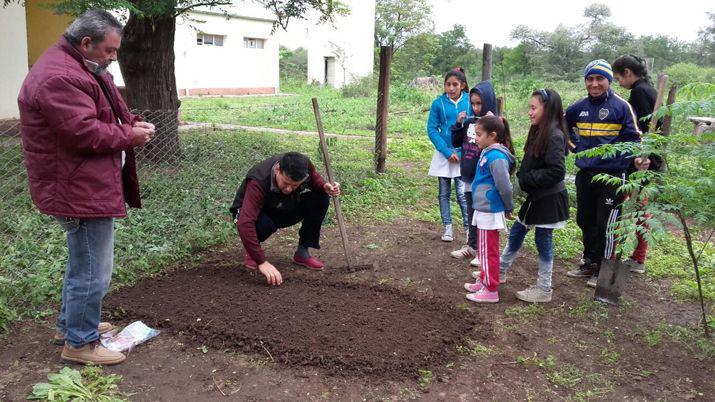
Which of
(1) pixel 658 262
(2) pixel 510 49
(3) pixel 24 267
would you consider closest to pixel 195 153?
(3) pixel 24 267

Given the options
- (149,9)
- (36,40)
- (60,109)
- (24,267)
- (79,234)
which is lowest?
(24,267)

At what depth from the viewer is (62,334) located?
121 inches

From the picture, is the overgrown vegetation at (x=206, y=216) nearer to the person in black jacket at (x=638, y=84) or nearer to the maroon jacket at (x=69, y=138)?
the person in black jacket at (x=638, y=84)

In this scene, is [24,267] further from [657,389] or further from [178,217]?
[657,389]

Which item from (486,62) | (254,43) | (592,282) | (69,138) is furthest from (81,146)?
(254,43)

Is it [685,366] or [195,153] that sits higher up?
[195,153]

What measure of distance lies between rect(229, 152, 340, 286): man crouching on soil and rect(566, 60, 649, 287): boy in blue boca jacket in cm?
193

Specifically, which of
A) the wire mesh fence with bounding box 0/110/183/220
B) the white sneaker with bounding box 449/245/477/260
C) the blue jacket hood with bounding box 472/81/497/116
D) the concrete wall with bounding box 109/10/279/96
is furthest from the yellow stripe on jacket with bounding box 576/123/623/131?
the concrete wall with bounding box 109/10/279/96

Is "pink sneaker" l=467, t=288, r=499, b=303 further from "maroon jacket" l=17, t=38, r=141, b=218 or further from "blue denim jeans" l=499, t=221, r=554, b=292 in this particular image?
"maroon jacket" l=17, t=38, r=141, b=218

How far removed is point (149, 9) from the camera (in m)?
5.64

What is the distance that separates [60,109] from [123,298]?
1.72 m

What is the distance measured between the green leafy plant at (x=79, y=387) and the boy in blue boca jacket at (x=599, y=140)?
337 centimetres

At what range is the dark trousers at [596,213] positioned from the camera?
4102 mm

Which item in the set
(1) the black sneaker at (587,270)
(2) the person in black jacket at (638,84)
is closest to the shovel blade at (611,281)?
(2) the person in black jacket at (638,84)
